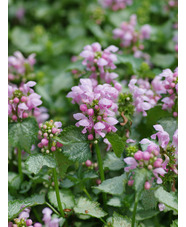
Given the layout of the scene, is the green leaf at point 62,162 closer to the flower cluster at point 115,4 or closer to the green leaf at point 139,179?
the green leaf at point 139,179

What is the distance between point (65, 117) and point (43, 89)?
0.29 meters

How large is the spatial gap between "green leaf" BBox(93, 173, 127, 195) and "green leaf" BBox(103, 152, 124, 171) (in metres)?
0.13

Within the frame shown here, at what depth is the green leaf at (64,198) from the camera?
1.45 m

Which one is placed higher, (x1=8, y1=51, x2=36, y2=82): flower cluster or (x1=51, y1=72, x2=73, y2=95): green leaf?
(x1=8, y1=51, x2=36, y2=82): flower cluster

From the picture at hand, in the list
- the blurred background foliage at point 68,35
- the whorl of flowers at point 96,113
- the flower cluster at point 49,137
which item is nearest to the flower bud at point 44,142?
the flower cluster at point 49,137

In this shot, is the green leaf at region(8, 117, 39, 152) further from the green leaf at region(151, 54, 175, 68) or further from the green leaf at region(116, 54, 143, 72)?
the green leaf at region(151, 54, 175, 68)

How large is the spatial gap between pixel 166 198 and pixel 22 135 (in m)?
0.68

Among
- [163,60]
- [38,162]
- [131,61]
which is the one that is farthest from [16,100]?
[163,60]

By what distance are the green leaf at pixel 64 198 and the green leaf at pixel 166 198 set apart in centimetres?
41

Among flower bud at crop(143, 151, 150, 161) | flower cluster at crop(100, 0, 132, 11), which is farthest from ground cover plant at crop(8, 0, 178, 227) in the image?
flower cluster at crop(100, 0, 132, 11)

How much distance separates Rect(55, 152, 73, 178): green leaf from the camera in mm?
1372

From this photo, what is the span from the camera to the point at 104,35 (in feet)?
8.80

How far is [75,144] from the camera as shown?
1.34 meters

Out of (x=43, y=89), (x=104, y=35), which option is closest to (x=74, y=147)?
(x=43, y=89)
